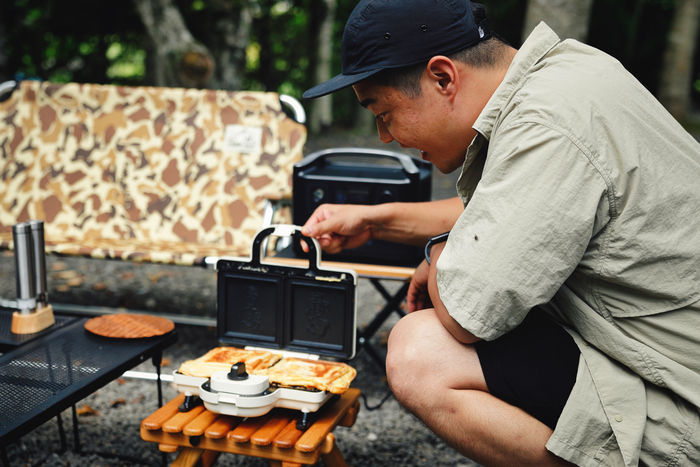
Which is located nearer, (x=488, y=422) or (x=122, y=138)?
(x=488, y=422)

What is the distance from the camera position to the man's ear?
1463 millimetres

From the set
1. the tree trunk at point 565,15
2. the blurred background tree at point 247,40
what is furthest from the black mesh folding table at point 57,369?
the tree trunk at point 565,15

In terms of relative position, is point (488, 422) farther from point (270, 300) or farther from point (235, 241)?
point (235, 241)

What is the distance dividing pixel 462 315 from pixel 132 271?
12.4 feet

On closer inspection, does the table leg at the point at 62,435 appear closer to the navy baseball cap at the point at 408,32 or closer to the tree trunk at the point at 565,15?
the navy baseball cap at the point at 408,32

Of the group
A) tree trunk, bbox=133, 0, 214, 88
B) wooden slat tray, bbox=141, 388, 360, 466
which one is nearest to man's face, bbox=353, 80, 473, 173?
wooden slat tray, bbox=141, 388, 360, 466

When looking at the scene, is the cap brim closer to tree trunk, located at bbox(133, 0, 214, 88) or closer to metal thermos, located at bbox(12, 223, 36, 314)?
metal thermos, located at bbox(12, 223, 36, 314)

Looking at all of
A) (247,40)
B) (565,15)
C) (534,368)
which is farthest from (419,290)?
(247,40)

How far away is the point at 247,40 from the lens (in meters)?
6.02

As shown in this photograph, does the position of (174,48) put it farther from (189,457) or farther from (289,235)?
(189,457)

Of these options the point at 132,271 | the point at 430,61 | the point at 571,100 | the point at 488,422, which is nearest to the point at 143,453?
the point at 488,422

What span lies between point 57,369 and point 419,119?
1193mm

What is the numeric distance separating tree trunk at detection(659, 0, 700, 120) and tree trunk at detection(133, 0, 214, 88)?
8.03 metres

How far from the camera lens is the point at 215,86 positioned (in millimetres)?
5668
